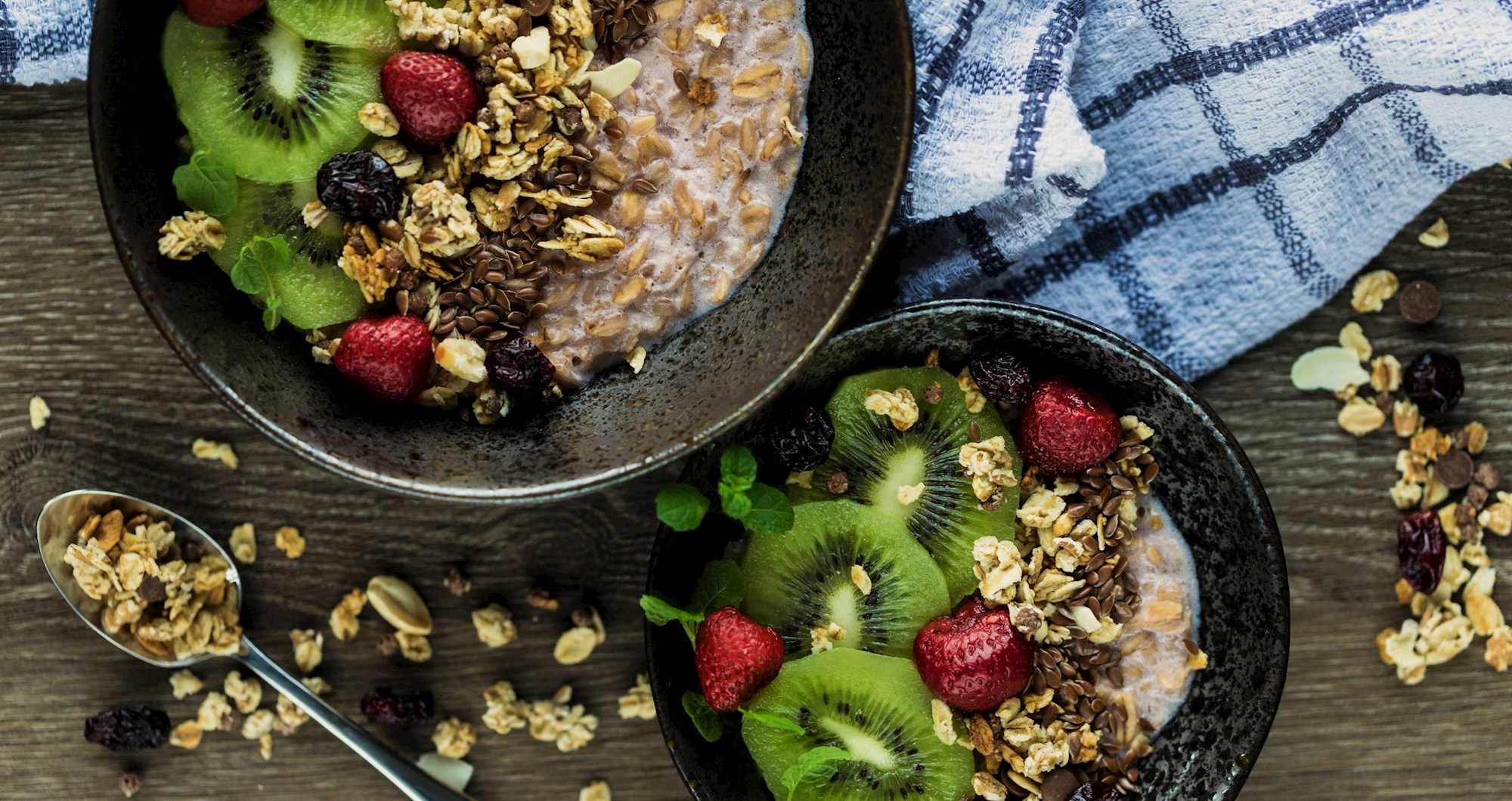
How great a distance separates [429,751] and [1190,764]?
111cm

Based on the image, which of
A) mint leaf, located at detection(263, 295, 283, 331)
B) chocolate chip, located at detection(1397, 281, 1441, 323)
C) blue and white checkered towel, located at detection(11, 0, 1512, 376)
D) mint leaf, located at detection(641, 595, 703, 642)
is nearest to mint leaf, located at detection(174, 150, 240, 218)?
mint leaf, located at detection(263, 295, 283, 331)

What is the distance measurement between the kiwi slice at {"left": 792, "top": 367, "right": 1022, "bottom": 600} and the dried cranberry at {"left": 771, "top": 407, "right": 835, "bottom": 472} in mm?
32

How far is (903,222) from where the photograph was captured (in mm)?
1581

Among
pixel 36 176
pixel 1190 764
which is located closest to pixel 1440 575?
pixel 1190 764

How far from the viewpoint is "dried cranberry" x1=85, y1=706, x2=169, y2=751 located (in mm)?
1692

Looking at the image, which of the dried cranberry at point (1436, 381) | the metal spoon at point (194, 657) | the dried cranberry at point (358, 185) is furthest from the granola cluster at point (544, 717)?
the dried cranberry at point (1436, 381)

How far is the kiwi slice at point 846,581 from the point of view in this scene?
1.46m

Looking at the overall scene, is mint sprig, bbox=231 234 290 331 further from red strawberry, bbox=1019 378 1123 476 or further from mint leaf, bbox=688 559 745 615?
red strawberry, bbox=1019 378 1123 476

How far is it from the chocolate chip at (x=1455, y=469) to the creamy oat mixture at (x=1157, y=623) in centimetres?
47

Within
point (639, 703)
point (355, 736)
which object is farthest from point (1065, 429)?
point (355, 736)

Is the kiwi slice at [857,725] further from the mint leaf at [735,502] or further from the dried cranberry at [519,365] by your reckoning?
the dried cranberry at [519,365]

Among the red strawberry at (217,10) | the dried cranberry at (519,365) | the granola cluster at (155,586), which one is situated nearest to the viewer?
the red strawberry at (217,10)

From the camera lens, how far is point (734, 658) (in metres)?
1.39

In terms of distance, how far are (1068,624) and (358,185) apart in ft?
3.36
